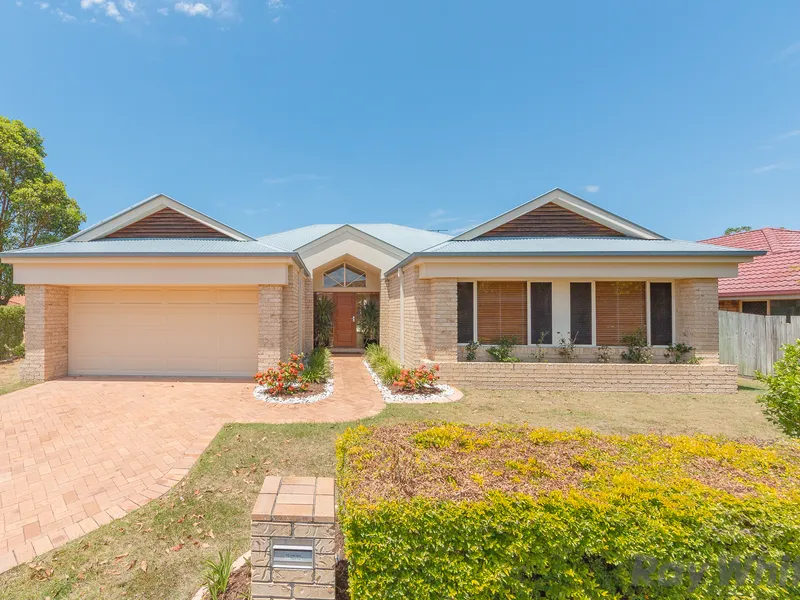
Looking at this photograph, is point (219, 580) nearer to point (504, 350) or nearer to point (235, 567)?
point (235, 567)

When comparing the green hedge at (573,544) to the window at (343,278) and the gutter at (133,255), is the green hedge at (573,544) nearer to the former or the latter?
the gutter at (133,255)

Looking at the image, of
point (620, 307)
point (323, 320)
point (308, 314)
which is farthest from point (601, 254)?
point (323, 320)

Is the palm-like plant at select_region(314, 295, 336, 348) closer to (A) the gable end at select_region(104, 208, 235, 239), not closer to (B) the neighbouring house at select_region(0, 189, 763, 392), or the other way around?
(B) the neighbouring house at select_region(0, 189, 763, 392)

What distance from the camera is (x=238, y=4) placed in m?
10.2

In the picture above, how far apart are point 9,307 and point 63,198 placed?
280 inches

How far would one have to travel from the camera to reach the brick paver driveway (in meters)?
3.80

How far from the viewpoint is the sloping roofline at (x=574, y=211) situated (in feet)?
37.3

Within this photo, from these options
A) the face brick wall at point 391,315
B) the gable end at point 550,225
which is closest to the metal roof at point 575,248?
the gable end at point 550,225

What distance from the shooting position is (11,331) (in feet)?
43.1

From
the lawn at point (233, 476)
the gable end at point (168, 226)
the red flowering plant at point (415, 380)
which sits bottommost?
the lawn at point (233, 476)

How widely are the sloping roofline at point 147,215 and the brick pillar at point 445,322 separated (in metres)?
6.63

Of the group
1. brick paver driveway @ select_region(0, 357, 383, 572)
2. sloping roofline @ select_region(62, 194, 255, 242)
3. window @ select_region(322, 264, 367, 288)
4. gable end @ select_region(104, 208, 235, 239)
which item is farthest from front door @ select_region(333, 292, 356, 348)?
brick paver driveway @ select_region(0, 357, 383, 572)

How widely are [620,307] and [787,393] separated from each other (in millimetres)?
6757

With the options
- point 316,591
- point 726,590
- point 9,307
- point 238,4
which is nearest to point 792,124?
point 726,590
